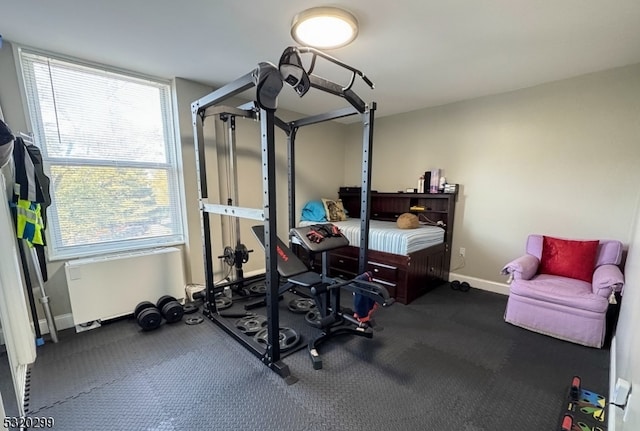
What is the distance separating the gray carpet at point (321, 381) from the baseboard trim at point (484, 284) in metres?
0.88

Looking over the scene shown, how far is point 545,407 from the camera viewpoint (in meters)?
1.58

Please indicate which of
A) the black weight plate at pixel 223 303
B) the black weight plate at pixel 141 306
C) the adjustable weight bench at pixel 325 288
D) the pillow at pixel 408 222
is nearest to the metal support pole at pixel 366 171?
the adjustable weight bench at pixel 325 288

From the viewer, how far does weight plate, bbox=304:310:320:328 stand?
8.17 feet

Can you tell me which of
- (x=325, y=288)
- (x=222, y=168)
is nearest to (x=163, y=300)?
(x=222, y=168)

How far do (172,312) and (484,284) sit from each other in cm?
367

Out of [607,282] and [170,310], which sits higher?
[607,282]

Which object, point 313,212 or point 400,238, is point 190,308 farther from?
point 400,238

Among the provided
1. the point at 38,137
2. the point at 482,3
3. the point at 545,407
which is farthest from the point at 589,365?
the point at 38,137

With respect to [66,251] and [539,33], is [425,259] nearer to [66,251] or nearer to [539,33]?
[539,33]

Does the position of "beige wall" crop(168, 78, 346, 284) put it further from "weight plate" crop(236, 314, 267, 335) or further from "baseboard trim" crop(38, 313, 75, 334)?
"baseboard trim" crop(38, 313, 75, 334)

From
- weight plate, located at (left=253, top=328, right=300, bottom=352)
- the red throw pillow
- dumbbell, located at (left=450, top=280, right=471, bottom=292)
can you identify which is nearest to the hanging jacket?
weight plate, located at (left=253, top=328, right=300, bottom=352)

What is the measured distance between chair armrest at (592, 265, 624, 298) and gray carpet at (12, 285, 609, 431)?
489 mm

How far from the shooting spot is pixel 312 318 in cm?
260

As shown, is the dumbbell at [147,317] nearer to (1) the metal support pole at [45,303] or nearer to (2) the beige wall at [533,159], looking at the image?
(1) the metal support pole at [45,303]
